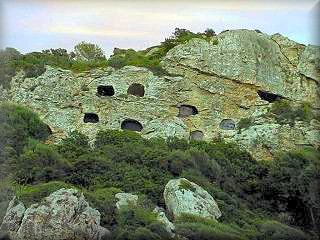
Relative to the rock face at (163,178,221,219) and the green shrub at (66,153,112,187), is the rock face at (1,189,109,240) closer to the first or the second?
the rock face at (163,178,221,219)

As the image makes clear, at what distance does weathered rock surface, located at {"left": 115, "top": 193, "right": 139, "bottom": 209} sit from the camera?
22.3m

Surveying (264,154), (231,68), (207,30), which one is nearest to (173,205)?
(264,154)

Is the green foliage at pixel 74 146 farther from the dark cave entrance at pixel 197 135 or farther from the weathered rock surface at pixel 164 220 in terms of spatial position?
the weathered rock surface at pixel 164 220

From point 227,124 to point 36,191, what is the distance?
10.7m

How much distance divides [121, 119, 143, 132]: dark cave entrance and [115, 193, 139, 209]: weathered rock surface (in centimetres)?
780

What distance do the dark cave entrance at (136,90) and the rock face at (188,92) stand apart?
0.13 ft

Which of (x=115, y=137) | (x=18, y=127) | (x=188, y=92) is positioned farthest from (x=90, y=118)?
(x=188, y=92)

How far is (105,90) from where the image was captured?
32.2 metres

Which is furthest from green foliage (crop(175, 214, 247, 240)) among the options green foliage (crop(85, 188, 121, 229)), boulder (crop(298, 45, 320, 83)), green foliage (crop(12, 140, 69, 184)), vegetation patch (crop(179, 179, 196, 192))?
boulder (crop(298, 45, 320, 83))

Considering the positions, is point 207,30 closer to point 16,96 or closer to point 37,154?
point 16,96

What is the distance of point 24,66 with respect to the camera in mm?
32000

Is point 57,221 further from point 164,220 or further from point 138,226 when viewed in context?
point 164,220

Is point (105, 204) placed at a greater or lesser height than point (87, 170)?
greater

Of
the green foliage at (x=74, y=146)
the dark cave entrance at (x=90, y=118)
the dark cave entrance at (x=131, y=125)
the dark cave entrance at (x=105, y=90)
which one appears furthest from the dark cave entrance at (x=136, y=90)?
the green foliage at (x=74, y=146)
